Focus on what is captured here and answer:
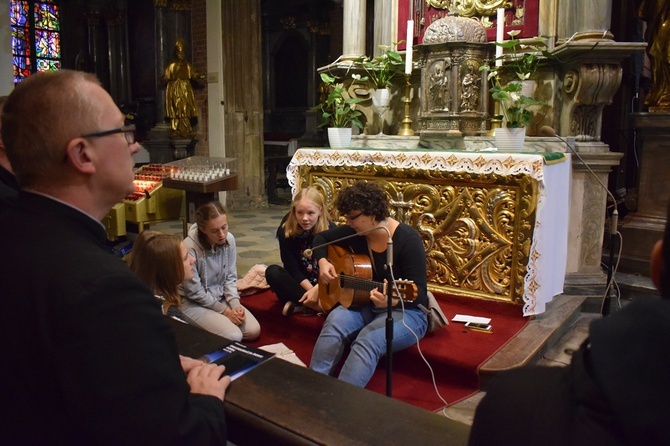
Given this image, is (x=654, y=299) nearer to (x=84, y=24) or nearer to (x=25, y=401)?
(x=25, y=401)

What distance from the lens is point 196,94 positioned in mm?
10523

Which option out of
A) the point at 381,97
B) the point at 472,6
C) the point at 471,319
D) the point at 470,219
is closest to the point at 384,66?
the point at 381,97

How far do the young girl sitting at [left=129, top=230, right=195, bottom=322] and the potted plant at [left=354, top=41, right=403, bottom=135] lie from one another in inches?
107

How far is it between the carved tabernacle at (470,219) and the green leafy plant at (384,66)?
1.12 m

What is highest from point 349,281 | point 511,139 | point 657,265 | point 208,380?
point 511,139

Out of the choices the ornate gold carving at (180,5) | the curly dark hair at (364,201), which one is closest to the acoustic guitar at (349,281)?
the curly dark hair at (364,201)

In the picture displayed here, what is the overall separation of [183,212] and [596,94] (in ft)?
14.9

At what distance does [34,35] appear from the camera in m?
15.3

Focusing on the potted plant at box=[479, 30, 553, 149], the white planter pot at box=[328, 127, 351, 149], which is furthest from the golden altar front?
the white planter pot at box=[328, 127, 351, 149]

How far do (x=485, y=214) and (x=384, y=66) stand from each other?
6.18ft

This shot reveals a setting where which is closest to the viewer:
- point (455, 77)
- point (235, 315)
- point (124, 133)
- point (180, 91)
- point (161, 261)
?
point (124, 133)

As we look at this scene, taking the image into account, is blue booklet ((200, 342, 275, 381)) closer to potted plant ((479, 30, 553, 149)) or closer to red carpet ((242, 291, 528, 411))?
red carpet ((242, 291, 528, 411))

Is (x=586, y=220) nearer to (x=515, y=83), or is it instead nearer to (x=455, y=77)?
(x=515, y=83)

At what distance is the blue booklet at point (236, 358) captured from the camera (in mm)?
1578
